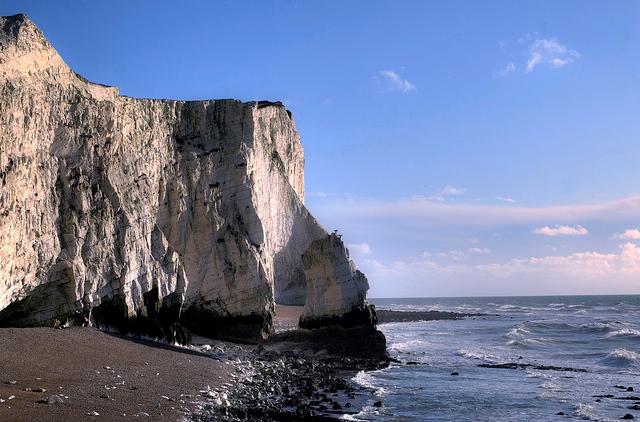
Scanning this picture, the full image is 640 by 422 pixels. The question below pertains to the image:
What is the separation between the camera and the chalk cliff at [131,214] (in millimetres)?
16891

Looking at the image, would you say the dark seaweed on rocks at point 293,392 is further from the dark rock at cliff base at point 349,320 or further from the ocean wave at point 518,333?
the ocean wave at point 518,333

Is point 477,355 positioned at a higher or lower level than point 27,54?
lower

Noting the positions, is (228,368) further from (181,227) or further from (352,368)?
(181,227)

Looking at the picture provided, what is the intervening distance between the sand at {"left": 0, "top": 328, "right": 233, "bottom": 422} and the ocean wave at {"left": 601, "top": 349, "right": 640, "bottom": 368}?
19.3 metres

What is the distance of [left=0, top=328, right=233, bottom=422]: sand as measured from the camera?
10.5 m

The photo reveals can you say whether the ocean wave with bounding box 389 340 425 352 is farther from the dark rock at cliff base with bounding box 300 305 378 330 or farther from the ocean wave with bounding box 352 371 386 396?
the ocean wave with bounding box 352 371 386 396

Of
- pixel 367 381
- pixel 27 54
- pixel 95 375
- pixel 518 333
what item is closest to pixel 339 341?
pixel 367 381

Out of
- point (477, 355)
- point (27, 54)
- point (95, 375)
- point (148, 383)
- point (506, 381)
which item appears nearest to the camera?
point (95, 375)

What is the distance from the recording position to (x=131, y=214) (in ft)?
71.3

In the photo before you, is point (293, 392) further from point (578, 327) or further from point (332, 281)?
point (578, 327)

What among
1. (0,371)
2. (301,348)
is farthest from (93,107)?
(301,348)

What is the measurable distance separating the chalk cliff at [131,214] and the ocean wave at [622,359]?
39.6ft

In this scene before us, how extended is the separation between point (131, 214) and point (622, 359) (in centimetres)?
2361

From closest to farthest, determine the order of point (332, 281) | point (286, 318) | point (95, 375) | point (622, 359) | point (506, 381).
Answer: point (95, 375)
point (506, 381)
point (332, 281)
point (622, 359)
point (286, 318)
